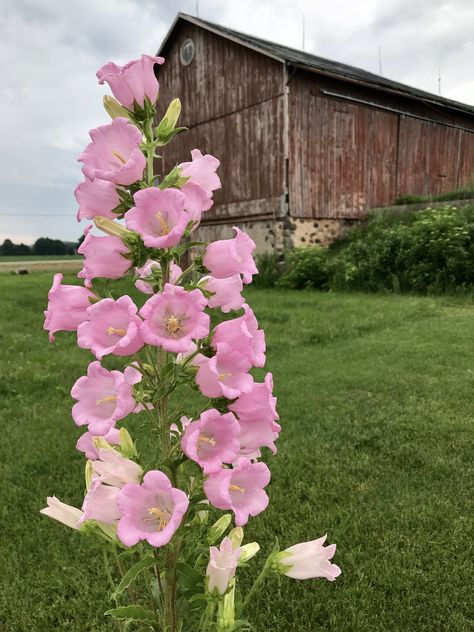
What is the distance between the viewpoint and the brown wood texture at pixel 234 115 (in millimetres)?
14570

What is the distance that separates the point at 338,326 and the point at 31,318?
5925mm

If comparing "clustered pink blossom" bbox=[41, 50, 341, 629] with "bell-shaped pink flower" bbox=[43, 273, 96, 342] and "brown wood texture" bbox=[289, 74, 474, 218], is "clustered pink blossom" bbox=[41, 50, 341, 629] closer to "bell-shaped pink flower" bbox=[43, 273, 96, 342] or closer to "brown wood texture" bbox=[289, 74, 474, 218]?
"bell-shaped pink flower" bbox=[43, 273, 96, 342]

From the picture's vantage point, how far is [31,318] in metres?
10.7

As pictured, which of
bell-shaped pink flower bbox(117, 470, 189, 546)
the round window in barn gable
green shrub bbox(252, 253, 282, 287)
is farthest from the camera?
the round window in barn gable

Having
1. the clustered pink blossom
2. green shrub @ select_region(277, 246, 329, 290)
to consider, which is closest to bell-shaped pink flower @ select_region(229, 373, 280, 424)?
the clustered pink blossom

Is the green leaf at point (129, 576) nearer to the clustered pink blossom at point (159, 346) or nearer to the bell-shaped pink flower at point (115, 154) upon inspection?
the clustered pink blossom at point (159, 346)

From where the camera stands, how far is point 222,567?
4.85ft

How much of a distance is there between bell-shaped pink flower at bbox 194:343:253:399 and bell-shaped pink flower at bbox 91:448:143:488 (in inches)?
11.5

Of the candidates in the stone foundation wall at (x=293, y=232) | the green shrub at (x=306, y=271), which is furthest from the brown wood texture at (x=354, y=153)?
the green shrub at (x=306, y=271)

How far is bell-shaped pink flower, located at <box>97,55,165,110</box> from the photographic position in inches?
59.2

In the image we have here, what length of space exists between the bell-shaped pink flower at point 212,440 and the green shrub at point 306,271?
12.1 meters

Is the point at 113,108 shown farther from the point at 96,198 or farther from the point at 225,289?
the point at 225,289

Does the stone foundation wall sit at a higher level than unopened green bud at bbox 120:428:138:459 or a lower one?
higher

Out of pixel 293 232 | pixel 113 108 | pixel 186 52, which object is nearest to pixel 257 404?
pixel 113 108
